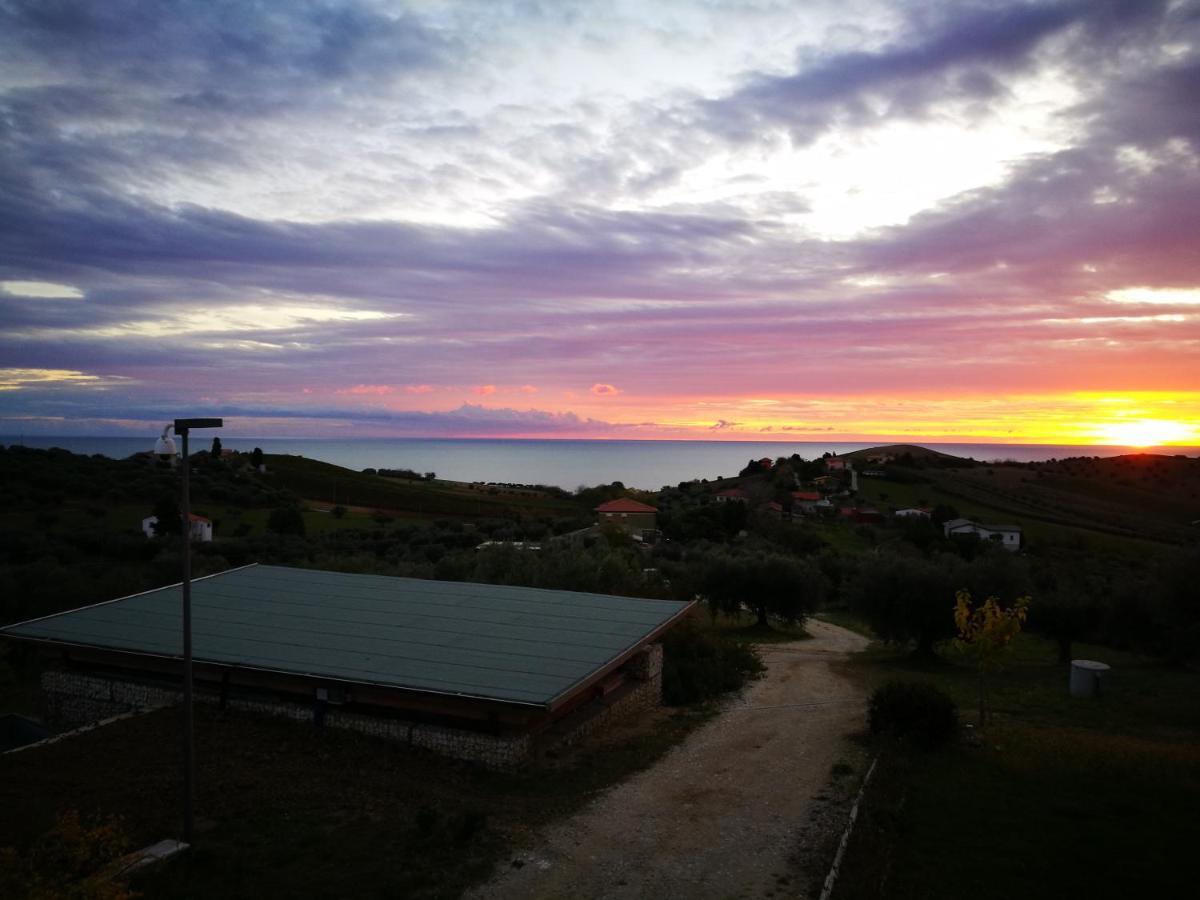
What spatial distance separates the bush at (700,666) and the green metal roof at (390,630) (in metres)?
1.74

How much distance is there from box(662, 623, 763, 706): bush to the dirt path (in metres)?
1.43

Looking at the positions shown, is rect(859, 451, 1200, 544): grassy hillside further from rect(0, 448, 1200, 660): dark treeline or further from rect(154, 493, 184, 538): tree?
rect(154, 493, 184, 538): tree

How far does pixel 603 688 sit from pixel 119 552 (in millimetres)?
29927

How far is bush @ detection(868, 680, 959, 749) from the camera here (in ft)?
41.6

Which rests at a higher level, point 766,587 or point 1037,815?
point 1037,815

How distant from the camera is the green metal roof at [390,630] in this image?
12656mm

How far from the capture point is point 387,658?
530 inches

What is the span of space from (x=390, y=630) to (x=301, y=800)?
494 cm

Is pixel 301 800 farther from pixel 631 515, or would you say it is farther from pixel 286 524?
pixel 631 515

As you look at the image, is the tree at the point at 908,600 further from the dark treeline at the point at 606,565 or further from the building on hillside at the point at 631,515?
the building on hillside at the point at 631,515

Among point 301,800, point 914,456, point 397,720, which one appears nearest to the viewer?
point 301,800

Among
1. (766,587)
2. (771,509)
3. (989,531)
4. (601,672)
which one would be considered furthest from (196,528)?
(989,531)

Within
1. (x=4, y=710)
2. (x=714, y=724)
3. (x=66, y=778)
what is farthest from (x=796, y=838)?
(x=4, y=710)

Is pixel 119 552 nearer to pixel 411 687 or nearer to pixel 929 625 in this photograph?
pixel 411 687
